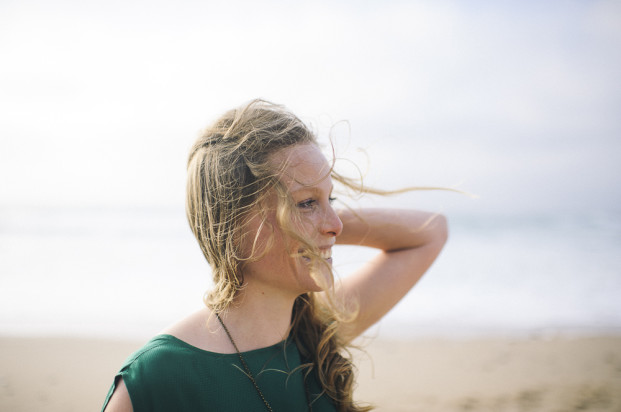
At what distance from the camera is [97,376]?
20.4 feet

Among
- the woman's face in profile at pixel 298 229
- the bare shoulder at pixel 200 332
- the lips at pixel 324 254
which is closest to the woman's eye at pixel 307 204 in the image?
the woman's face in profile at pixel 298 229

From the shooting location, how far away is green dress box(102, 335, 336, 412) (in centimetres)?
134

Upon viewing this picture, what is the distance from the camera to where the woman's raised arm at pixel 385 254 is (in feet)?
6.56

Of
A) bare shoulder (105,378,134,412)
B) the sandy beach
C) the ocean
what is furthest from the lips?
the sandy beach

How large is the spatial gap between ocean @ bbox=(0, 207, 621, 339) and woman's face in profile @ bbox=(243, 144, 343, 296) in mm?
1445

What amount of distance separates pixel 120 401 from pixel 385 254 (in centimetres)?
127

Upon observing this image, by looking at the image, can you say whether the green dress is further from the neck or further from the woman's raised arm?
the woman's raised arm

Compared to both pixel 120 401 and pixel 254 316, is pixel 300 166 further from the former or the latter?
pixel 120 401

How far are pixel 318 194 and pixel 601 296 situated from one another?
10.2m

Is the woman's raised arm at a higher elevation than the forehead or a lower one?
lower

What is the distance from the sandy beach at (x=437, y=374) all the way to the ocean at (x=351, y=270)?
57 centimetres

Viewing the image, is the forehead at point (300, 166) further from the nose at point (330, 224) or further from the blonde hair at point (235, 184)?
the nose at point (330, 224)

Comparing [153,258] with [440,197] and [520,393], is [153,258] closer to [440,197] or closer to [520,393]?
[520,393]

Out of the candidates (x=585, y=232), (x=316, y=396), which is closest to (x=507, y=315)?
(x=316, y=396)
